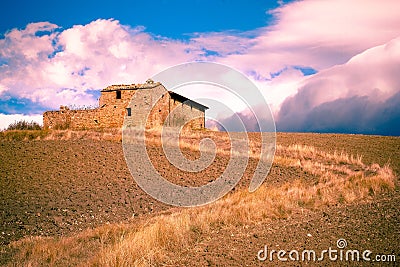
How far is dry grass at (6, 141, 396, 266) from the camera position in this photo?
6.28 m

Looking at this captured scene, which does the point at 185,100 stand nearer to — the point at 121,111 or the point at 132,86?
the point at 132,86

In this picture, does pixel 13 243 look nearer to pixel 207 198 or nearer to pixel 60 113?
pixel 207 198

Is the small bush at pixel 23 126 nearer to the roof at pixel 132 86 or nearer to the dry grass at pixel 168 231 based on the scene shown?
the roof at pixel 132 86

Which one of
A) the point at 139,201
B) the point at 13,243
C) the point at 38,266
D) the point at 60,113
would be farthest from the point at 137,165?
the point at 60,113

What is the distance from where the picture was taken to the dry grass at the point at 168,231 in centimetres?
628

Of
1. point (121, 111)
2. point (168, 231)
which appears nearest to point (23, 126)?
point (121, 111)

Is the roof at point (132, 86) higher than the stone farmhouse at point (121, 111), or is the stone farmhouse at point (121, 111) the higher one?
the roof at point (132, 86)

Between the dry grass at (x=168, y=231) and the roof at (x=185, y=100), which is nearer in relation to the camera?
the dry grass at (x=168, y=231)

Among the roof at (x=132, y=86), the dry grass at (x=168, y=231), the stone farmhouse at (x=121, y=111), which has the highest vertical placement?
the roof at (x=132, y=86)

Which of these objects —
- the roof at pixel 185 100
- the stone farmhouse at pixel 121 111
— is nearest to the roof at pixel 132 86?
the stone farmhouse at pixel 121 111

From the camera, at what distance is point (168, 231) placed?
290 inches

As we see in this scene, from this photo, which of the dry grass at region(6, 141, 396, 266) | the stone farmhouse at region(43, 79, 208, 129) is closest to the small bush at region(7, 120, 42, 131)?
the stone farmhouse at region(43, 79, 208, 129)

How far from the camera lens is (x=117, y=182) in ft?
50.5

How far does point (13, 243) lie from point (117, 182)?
24.0 ft
